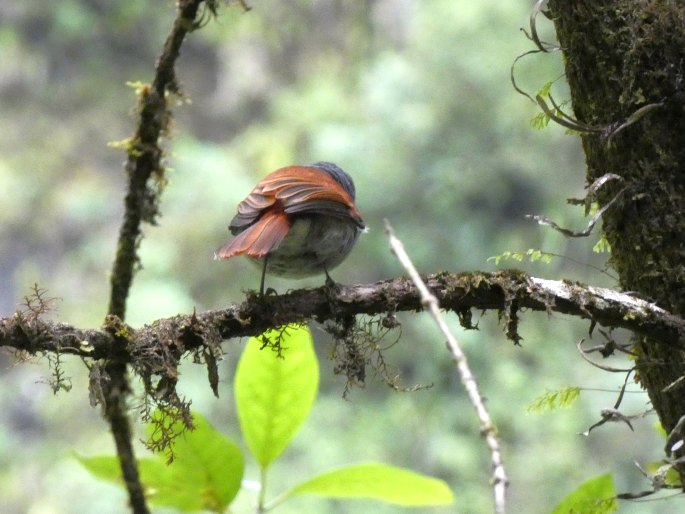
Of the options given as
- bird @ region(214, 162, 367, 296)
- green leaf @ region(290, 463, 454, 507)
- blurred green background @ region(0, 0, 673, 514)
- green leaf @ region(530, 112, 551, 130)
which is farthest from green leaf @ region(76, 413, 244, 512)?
blurred green background @ region(0, 0, 673, 514)

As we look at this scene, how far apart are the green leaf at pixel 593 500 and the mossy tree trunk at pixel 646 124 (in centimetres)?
15

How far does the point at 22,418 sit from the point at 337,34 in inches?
206

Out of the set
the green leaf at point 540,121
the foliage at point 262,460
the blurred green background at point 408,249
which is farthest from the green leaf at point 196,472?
the blurred green background at point 408,249

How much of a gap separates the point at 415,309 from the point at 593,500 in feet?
1.10

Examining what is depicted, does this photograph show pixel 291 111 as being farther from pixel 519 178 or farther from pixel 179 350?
pixel 179 350

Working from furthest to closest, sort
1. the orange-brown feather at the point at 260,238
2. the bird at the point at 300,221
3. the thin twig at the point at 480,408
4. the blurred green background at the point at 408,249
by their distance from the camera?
the blurred green background at the point at 408,249 → the bird at the point at 300,221 → the orange-brown feather at the point at 260,238 → the thin twig at the point at 480,408

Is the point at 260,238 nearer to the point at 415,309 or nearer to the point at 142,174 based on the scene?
the point at 142,174

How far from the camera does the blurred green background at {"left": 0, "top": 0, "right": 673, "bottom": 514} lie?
6.02m

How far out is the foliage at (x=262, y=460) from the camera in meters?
1.10

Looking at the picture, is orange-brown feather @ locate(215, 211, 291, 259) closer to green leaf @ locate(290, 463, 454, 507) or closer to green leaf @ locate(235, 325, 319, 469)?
green leaf @ locate(235, 325, 319, 469)

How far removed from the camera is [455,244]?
6422 millimetres

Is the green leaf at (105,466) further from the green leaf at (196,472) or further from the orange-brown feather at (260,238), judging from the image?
the orange-brown feather at (260,238)

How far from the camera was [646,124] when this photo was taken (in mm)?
1141

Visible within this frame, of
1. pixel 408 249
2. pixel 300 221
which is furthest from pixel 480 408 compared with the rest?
pixel 408 249
